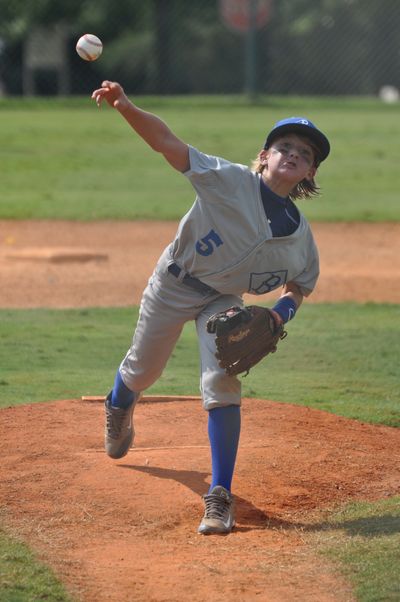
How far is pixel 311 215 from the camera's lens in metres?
12.8

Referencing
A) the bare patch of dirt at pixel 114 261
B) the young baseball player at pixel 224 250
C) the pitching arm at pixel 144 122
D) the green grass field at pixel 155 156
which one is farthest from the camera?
the green grass field at pixel 155 156

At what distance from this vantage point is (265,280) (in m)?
4.30

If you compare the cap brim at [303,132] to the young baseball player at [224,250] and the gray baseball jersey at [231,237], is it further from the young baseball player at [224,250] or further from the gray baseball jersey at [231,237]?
the gray baseball jersey at [231,237]

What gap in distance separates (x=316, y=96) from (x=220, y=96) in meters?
1.76

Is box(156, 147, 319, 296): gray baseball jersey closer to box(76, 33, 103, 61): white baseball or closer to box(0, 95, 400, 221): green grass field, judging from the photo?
box(76, 33, 103, 61): white baseball

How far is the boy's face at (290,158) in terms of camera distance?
4.28 m

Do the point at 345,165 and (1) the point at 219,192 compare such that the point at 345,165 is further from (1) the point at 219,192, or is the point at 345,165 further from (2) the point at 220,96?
(1) the point at 219,192

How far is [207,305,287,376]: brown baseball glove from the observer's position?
13.6 feet

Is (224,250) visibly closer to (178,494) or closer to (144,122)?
(144,122)

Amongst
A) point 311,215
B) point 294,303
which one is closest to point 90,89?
point 311,215

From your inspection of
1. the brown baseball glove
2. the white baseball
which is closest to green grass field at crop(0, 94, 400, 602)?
the brown baseball glove

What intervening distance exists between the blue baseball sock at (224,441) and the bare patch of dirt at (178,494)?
0.52ft

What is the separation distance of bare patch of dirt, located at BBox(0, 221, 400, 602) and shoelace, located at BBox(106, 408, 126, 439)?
145 mm

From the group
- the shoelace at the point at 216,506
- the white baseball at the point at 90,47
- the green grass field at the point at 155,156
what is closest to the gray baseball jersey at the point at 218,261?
the shoelace at the point at 216,506
